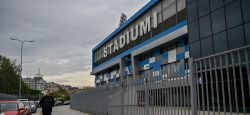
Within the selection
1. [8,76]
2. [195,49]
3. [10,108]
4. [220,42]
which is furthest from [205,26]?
[8,76]

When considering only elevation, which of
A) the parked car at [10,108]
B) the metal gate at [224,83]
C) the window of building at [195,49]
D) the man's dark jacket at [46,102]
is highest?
the window of building at [195,49]

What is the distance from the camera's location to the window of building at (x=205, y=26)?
2382 centimetres

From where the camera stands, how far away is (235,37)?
2097 cm

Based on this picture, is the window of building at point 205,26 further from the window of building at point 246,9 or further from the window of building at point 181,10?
the window of building at point 181,10

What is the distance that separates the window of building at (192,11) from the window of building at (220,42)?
11.3 feet

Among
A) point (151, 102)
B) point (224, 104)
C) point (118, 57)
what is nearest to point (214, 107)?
point (224, 104)

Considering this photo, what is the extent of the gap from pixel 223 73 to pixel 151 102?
393 cm

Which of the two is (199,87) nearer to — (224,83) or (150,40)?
(224,83)

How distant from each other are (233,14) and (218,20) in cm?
158

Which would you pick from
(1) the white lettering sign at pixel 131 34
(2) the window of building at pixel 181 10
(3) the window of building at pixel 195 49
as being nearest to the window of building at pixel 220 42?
(3) the window of building at pixel 195 49

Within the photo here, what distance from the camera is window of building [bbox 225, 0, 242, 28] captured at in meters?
20.8

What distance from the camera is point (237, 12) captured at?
68.5ft

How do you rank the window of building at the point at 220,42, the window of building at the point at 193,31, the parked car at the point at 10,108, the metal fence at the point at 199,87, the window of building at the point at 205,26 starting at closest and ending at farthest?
the metal fence at the point at 199,87, the parked car at the point at 10,108, the window of building at the point at 220,42, the window of building at the point at 205,26, the window of building at the point at 193,31

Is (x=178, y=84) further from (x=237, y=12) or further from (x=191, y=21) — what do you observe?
(x=191, y=21)
